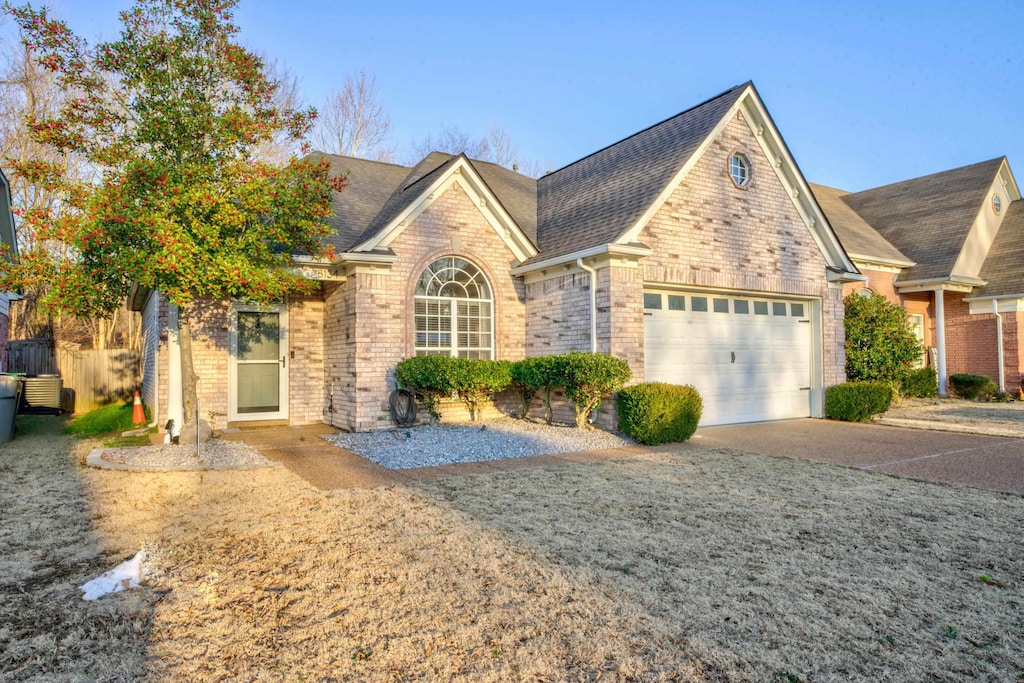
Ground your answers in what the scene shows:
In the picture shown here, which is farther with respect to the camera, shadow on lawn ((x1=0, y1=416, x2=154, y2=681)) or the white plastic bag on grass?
the white plastic bag on grass

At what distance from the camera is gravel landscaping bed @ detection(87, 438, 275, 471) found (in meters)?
7.42

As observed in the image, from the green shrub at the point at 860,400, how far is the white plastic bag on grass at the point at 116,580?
39.8 feet

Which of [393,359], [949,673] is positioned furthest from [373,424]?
[949,673]

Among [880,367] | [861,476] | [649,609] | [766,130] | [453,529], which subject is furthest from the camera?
[880,367]

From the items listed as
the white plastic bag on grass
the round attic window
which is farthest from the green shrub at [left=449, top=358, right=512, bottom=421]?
the white plastic bag on grass

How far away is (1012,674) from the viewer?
2.74 metres

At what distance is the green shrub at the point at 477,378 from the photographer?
1034cm

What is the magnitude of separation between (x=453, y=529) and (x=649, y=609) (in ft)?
6.34

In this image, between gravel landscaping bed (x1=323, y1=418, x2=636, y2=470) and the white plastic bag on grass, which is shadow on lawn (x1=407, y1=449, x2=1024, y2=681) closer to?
gravel landscaping bed (x1=323, y1=418, x2=636, y2=470)

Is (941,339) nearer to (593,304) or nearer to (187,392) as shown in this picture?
(593,304)

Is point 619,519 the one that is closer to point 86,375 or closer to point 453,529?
point 453,529

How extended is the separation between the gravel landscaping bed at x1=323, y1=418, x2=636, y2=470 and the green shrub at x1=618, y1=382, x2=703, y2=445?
0.32 metres

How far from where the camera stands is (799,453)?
8742 millimetres

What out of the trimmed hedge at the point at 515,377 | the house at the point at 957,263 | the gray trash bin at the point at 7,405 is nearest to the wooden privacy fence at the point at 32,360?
the gray trash bin at the point at 7,405
